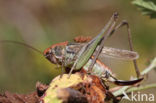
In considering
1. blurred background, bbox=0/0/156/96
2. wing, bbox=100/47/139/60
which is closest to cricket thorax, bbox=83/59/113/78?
wing, bbox=100/47/139/60

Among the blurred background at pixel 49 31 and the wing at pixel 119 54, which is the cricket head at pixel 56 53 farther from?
the blurred background at pixel 49 31

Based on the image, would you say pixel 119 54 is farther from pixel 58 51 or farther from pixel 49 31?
pixel 49 31

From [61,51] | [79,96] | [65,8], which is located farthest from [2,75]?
[79,96]

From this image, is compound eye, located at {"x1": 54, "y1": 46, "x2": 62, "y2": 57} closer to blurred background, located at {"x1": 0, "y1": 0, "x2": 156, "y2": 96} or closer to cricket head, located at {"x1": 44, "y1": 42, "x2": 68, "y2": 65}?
cricket head, located at {"x1": 44, "y1": 42, "x2": 68, "y2": 65}

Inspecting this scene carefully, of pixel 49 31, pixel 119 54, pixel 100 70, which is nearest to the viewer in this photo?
pixel 100 70

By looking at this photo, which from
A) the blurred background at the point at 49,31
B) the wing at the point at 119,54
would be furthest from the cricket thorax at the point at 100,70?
the blurred background at the point at 49,31

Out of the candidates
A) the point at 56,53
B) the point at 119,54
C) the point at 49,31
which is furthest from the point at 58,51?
the point at 49,31

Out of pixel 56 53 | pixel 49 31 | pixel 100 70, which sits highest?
pixel 49 31

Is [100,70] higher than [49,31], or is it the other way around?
[49,31]
